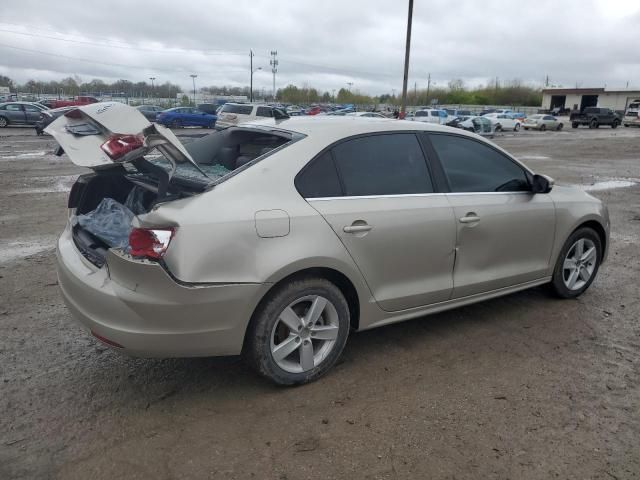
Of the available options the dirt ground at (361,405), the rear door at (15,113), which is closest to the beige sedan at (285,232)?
the dirt ground at (361,405)

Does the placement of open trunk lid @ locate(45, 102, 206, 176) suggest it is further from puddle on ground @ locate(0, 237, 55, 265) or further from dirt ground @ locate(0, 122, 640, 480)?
puddle on ground @ locate(0, 237, 55, 265)

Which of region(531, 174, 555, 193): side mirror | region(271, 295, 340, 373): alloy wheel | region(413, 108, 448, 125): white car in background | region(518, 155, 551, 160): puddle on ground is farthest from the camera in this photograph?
region(413, 108, 448, 125): white car in background

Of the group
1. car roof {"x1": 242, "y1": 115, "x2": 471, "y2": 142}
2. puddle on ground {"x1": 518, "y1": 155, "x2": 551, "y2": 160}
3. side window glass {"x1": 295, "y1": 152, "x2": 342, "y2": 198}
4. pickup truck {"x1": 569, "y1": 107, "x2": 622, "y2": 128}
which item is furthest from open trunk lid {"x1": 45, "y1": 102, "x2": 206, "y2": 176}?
pickup truck {"x1": 569, "y1": 107, "x2": 622, "y2": 128}

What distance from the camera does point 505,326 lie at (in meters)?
4.29

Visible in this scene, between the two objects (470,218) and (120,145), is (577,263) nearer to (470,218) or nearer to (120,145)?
(470,218)

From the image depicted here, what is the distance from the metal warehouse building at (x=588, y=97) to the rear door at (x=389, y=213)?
274 ft

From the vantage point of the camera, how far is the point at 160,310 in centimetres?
277

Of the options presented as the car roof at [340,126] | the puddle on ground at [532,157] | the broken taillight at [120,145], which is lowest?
the puddle on ground at [532,157]

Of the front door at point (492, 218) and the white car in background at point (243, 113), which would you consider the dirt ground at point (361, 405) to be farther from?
the white car in background at point (243, 113)

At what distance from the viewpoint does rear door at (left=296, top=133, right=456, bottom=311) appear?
3305 mm

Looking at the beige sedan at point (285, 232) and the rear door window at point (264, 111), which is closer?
the beige sedan at point (285, 232)

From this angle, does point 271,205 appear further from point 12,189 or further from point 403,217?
point 12,189

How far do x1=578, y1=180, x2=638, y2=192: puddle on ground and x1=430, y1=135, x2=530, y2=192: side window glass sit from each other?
28.6ft

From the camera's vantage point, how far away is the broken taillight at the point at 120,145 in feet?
9.48
